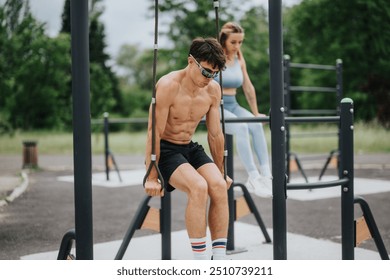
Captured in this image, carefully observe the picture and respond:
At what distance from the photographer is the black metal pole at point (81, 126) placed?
2.41 metres

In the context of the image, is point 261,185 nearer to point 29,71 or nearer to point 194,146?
point 194,146

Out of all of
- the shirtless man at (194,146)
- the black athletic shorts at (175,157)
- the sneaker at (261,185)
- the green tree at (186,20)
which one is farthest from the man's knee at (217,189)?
the green tree at (186,20)

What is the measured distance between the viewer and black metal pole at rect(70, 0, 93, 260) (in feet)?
7.92

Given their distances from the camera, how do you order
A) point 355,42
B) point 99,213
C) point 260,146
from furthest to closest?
point 355,42 → point 99,213 → point 260,146

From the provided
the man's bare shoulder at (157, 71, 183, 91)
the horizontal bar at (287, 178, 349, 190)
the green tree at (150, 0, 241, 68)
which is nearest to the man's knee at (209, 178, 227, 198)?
the horizontal bar at (287, 178, 349, 190)

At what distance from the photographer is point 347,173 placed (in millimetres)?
3041

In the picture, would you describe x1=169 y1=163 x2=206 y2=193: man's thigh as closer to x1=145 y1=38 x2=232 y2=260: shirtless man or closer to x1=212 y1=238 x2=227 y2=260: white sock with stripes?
x1=145 y1=38 x2=232 y2=260: shirtless man

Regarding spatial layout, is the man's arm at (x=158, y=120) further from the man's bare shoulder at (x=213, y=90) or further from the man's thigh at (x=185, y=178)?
the man's bare shoulder at (x=213, y=90)

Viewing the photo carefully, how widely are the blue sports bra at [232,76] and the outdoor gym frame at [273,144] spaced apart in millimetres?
918

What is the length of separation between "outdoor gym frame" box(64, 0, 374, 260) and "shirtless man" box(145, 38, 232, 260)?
299mm

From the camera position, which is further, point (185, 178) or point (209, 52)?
point (185, 178)

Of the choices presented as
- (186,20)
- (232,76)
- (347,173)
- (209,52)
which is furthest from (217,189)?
(186,20)

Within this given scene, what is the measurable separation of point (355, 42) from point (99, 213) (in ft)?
40.6
